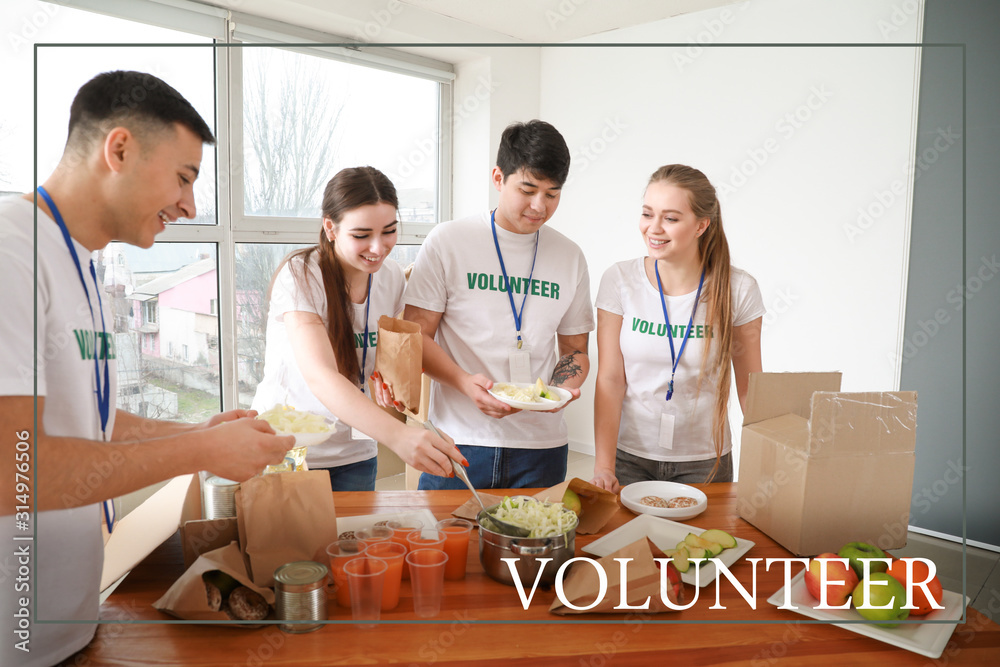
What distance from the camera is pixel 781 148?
4.50ft

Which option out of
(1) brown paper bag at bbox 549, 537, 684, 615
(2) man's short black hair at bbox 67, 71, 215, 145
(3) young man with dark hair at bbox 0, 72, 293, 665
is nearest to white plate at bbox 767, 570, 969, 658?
(1) brown paper bag at bbox 549, 537, 684, 615

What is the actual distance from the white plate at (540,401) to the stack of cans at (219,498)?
635 mm

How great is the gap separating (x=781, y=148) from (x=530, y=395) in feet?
2.62

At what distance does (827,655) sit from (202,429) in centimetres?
132

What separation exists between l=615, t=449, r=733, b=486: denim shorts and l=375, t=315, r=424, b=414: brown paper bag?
607mm

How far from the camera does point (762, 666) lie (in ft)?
4.02

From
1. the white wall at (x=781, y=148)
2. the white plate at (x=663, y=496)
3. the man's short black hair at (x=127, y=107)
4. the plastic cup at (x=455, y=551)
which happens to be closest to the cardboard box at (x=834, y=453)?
the white wall at (x=781, y=148)

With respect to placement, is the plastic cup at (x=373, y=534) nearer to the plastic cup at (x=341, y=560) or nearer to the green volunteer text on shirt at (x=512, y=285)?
the plastic cup at (x=341, y=560)

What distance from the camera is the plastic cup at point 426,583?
51.5 inches

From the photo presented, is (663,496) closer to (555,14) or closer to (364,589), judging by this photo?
(364,589)

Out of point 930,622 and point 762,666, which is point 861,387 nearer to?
point 930,622

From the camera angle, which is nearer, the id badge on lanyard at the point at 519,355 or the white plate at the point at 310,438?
the white plate at the point at 310,438

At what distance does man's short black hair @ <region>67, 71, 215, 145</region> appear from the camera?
1139 millimetres

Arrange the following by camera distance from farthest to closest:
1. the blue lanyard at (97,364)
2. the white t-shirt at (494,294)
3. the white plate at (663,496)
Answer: the white plate at (663,496) → the white t-shirt at (494,294) → the blue lanyard at (97,364)
